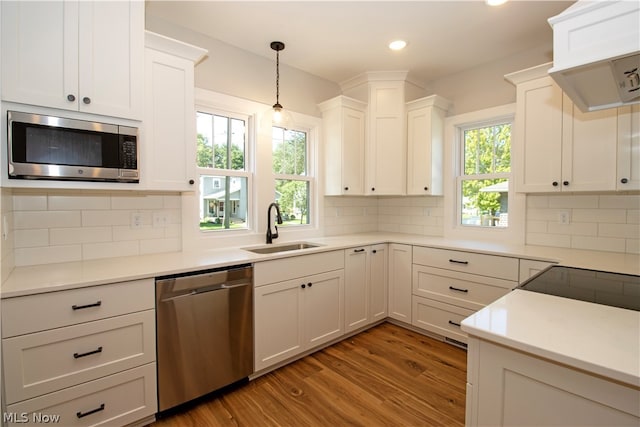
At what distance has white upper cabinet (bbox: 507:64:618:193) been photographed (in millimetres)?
2146

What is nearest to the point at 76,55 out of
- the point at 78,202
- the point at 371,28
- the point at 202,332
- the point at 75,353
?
the point at 78,202

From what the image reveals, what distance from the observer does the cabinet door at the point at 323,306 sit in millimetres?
2477

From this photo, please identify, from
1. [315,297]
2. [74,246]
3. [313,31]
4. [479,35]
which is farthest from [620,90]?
[74,246]

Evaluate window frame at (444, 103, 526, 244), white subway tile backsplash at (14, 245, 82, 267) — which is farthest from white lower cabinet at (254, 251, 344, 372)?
window frame at (444, 103, 526, 244)

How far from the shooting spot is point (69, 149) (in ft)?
5.42

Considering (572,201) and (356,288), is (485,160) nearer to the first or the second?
(572,201)

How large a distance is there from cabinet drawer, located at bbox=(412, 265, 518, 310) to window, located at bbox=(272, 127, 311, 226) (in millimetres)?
1320

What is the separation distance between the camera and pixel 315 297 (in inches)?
99.7

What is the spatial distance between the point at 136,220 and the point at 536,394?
240 cm

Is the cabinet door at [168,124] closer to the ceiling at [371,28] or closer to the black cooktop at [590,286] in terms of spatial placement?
the ceiling at [371,28]

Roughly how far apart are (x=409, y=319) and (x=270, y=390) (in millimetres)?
1521

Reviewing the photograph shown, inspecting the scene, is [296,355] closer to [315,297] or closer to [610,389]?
[315,297]

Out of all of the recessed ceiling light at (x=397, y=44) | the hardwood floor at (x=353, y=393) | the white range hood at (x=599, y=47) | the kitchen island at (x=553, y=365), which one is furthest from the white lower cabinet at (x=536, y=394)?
the recessed ceiling light at (x=397, y=44)

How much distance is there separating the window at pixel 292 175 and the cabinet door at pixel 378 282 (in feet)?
2.74
